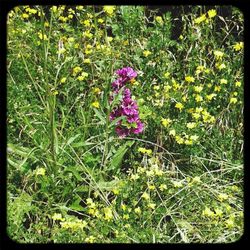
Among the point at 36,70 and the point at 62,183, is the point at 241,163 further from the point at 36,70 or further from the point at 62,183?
the point at 36,70

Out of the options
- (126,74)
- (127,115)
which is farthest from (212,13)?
(127,115)

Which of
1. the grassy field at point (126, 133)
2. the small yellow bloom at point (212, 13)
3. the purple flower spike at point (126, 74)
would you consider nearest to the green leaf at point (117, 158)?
the grassy field at point (126, 133)

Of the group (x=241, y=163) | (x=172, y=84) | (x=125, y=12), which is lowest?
(x=241, y=163)

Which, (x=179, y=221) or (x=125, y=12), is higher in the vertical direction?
(x=125, y=12)

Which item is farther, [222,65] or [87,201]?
[222,65]

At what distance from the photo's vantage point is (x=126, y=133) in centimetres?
264

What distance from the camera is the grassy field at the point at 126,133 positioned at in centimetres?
233

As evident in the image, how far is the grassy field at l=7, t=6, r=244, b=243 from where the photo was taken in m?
2.33

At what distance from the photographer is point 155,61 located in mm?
3035

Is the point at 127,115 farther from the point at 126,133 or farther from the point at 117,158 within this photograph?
the point at 117,158

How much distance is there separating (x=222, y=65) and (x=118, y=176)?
82 centimetres

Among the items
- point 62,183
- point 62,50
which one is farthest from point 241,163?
point 62,50

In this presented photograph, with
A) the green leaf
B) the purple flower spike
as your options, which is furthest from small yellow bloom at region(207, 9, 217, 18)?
the green leaf

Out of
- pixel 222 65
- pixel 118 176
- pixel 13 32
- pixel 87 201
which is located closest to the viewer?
pixel 87 201
